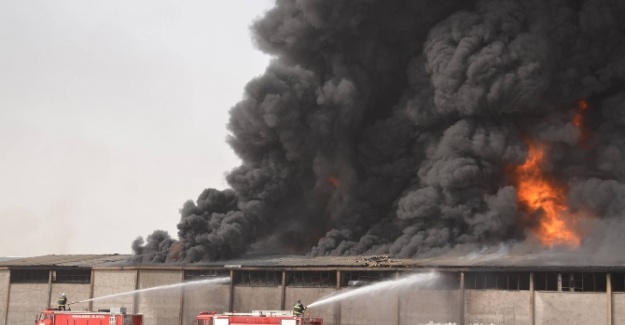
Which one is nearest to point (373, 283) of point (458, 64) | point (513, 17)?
point (458, 64)

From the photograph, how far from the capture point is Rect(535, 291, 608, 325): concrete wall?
52781 mm

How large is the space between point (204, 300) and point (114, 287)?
7.85 meters

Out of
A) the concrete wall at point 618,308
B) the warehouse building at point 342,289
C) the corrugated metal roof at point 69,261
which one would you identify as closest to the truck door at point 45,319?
the warehouse building at point 342,289

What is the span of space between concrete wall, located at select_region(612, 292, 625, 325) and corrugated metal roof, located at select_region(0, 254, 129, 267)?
37.9 metres

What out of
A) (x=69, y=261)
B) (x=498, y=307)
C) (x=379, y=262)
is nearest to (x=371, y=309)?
(x=379, y=262)

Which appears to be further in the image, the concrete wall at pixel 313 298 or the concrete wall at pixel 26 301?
the concrete wall at pixel 26 301

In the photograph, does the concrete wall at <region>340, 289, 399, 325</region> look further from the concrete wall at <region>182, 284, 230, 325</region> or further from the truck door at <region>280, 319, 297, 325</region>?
the truck door at <region>280, 319, 297, 325</region>

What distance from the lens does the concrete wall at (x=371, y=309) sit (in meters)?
58.7

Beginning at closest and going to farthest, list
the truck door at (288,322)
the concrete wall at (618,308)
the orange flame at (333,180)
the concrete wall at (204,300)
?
the truck door at (288,322) < the concrete wall at (618,308) < the concrete wall at (204,300) < the orange flame at (333,180)

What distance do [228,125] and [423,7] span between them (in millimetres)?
18732

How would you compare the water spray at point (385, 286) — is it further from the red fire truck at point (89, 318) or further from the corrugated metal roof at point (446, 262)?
the red fire truck at point (89, 318)

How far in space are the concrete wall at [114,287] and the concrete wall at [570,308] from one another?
96.2ft

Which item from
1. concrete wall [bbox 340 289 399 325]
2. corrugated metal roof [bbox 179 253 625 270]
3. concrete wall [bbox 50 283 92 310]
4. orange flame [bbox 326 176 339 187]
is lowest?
concrete wall [bbox 340 289 399 325]

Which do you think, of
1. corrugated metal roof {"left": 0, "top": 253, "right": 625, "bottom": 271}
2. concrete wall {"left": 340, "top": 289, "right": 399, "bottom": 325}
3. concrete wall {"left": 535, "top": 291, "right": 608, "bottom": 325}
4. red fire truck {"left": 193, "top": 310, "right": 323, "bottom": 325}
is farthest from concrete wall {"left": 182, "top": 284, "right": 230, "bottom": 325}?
concrete wall {"left": 535, "top": 291, "right": 608, "bottom": 325}
